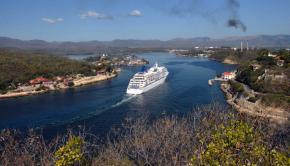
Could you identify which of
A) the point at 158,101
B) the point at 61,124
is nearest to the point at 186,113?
the point at 158,101

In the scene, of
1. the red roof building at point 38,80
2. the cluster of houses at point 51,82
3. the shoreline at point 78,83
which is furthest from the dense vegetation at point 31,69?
the shoreline at point 78,83

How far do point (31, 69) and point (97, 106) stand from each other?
9.89 meters

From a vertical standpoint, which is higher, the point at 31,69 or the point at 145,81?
the point at 31,69

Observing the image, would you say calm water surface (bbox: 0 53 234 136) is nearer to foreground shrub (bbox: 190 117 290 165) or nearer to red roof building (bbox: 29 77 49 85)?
red roof building (bbox: 29 77 49 85)

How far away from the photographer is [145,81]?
16500mm

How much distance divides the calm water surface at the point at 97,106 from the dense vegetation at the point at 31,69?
2.76 meters

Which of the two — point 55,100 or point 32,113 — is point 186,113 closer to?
point 32,113

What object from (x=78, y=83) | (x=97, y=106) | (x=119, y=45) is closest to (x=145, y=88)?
(x=97, y=106)

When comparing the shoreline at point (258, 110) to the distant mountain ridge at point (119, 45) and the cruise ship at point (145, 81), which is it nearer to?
the cruise ship at point (145, 81)

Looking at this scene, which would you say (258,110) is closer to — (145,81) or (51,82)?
(145,81)

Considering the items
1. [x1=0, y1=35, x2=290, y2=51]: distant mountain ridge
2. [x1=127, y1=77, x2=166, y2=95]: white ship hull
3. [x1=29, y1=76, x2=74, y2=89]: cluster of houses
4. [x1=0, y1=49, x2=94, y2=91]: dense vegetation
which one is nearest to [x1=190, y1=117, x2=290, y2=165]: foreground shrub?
[x1=127, y1=77, x2=166, y2=95]: white ship hull

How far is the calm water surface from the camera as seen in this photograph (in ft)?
33.9

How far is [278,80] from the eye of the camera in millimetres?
13648

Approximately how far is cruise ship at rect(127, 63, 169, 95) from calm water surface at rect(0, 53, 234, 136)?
362 millimetres
